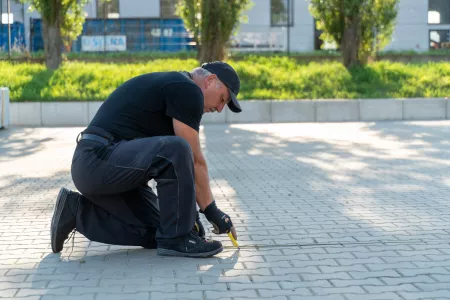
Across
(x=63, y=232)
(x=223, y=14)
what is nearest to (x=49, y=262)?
(x=63, y=232)

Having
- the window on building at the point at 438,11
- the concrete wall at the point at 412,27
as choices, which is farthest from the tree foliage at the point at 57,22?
the window on building at the point at 438,11

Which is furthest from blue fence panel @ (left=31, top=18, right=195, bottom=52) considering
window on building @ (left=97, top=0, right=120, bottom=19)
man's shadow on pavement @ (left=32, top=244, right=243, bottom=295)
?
man's shadow on pavement @ (left=32, top=244, right=243, bottom=295)

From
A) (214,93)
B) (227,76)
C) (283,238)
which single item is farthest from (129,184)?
(283,238)

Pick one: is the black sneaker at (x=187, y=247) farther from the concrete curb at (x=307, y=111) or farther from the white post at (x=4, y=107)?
the concrete curb at (x=307, y=111)

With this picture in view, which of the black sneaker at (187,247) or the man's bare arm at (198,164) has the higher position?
the man's bare arm at (198,164)

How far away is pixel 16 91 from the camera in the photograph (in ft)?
62.5

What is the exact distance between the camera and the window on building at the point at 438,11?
42562 mm

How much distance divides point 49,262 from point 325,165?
18.5 ft

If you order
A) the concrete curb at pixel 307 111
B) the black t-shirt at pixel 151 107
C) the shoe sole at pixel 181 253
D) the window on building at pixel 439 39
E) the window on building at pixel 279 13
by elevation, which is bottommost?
the shoe sole at pixel 181 253

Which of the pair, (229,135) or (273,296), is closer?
(273,296)

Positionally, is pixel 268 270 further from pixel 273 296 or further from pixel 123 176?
pixel 123 176

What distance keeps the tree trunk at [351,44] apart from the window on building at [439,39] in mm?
22087

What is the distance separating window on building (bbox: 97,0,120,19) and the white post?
23.6 meters

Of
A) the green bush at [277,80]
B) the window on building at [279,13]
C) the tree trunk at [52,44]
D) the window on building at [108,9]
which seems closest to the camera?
the green bush at [277,80]
